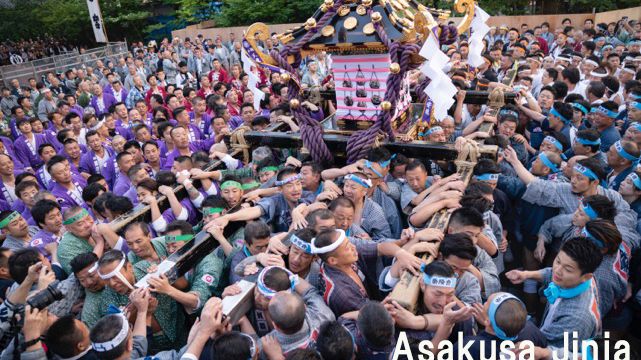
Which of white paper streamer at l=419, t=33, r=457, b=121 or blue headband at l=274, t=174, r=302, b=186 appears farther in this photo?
blue headband at l=274, t=174, r=302, b=186

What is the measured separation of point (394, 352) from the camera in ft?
7.95

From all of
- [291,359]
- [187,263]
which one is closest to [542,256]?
[291,359]

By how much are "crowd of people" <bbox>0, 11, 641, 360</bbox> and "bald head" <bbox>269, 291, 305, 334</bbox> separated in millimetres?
11

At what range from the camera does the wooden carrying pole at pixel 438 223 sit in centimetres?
263

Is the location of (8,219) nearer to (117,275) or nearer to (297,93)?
(117,275)

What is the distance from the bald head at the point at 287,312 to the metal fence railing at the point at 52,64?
17.8 meters

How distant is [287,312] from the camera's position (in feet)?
8.17

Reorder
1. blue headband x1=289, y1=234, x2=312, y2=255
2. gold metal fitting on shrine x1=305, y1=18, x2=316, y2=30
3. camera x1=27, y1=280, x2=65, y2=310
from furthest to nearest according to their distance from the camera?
gold metal fitting on shrine x1=305, y1=18, x2=316, y2=30 < blue headband x1=289, y1=234, x2=312, y2=255 < camera x1=27, y1=280, x2=65, y2=310

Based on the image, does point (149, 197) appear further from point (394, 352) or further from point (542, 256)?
point (542, 256)

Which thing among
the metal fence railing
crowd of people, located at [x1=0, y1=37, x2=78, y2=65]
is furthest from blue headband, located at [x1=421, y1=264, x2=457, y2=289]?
crowd of people, located at [x1=0, y1=37, x2=78, y2=65]

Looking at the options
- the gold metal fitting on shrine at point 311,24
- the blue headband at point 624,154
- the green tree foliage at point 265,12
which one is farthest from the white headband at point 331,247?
the green tree foliage at point 265,12

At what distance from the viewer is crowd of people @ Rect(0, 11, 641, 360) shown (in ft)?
8.52

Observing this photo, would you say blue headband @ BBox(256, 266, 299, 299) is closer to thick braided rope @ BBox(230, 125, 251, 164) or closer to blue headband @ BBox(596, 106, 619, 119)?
thick braided rope @ BBox(230, 125, 251, 164)

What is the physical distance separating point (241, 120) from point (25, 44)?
84.5ft
